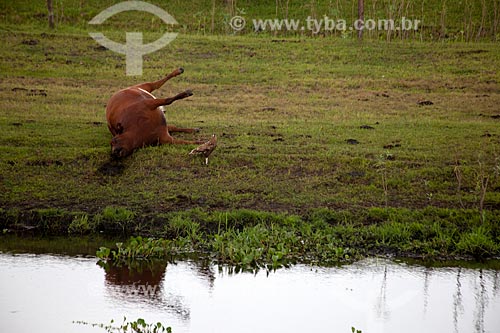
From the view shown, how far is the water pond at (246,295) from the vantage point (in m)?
6.15

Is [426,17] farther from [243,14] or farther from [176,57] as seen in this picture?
[176,57]

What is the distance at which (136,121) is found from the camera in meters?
10.2

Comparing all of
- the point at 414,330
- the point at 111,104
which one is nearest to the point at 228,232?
→ the point at 414,330

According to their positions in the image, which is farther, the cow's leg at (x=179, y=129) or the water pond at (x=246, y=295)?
the cow's leg at (x=179, y=129)

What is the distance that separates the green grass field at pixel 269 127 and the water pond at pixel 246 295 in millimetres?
1402

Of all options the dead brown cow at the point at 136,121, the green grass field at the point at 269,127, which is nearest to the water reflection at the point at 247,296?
the green grass field at the point at 269,127

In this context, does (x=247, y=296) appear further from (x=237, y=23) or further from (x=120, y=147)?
(x=237, y=23)

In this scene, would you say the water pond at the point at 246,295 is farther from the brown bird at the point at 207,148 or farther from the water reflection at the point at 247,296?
the brown bird at the point at 207,148

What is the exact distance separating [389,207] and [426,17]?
14.6m

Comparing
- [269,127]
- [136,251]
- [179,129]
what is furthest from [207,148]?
[136,251]

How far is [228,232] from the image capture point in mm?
8125

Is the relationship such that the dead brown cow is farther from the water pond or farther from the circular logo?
the circular logo

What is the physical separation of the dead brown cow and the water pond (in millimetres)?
2623

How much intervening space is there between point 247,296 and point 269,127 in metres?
5.58
